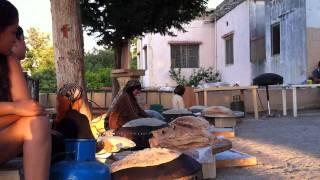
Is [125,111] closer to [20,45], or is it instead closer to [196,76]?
[20,45]

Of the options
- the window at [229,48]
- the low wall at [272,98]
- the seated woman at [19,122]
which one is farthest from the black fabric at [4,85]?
the window at [229,48]

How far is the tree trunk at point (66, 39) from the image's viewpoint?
6516 millimetres

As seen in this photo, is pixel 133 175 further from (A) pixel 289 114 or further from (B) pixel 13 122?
(A) pixel 289 114

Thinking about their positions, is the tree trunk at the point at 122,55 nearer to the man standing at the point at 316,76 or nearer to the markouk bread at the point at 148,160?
the man standing at the point at 316,76

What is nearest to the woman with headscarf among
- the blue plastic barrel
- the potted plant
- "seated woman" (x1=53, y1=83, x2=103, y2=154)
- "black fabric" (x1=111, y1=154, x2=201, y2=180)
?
"seated woman" (x1=53, y1=83, x2=103, y2=154)

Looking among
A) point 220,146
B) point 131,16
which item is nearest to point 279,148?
point 220,146

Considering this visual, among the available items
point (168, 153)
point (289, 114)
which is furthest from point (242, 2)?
point (168, 153)

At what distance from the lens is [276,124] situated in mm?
10805

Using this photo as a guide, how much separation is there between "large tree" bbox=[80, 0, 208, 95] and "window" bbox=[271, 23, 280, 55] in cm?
466

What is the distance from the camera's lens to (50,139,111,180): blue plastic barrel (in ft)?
9.11

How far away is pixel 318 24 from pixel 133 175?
1220 cm

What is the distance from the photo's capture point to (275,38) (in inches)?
665

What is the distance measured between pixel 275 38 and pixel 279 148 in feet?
34.2

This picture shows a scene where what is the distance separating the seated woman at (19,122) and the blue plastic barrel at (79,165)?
282mm
